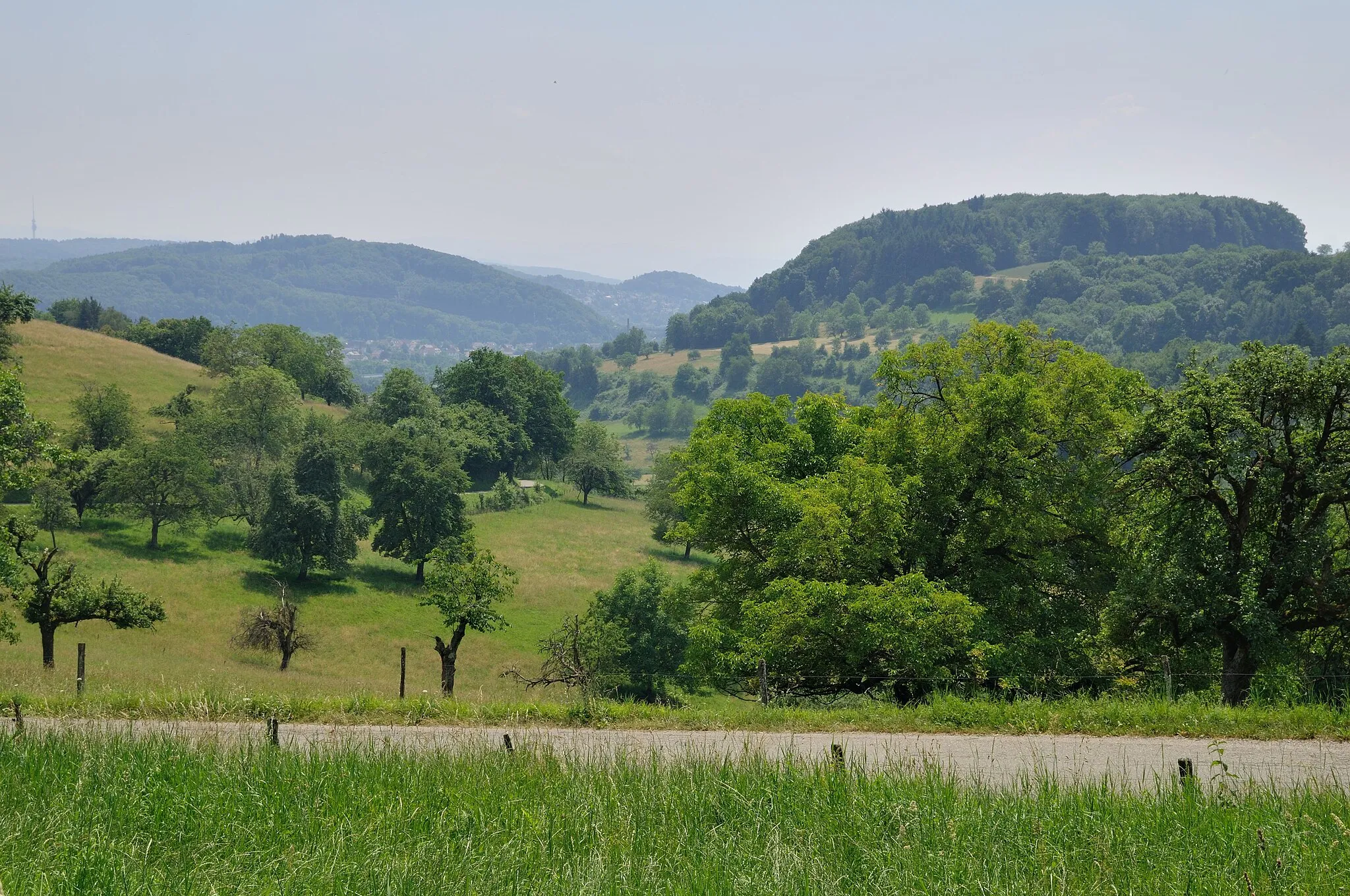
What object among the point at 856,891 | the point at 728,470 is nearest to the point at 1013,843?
the point at 856,891

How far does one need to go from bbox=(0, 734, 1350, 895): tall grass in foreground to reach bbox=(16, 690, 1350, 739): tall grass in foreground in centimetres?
459

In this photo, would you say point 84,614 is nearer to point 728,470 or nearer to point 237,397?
point 728,470

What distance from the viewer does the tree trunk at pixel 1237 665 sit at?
1895 cm

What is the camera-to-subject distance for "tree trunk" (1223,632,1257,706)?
62.2 ft

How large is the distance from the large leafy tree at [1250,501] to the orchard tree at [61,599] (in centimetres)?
3362

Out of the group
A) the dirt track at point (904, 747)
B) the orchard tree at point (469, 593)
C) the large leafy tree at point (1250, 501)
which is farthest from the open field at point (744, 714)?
the orchard tree at point (469, 593)

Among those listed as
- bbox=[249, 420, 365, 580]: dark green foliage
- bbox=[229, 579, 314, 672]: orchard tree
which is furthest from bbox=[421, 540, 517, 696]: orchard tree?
bbox=[249, 420, 365, 580]: dark green foliage

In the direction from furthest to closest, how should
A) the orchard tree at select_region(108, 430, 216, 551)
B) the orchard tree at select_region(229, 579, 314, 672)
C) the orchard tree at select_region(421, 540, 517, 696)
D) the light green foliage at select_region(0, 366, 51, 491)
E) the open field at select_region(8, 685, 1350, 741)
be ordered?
the orchard tree at select_region(108, 430, 216, 551) < the orchard tree at select_region(229, 579, 314, 672) < the orchard tree at select_region(421, 540, 517, 696) < the light green foliage at select_region(0, 366, 51, 491) < the open field at select_region(8, 685, 1350, 741)

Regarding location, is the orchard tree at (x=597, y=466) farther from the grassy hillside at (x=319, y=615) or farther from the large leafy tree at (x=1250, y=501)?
the large leafy tree at (x=1250, y=501)

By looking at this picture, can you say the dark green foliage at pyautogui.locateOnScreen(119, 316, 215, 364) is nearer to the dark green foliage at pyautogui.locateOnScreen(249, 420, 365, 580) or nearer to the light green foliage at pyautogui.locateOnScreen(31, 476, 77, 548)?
the light green foliage at pyautogui.locateOnScreen(31, 476, 77, 548)

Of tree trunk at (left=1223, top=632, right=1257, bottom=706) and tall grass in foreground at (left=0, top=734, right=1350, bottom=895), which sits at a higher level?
tall grass in foreground at (left=0, top=734, right=1350, bottom=895)

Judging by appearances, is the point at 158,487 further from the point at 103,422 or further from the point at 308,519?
the point at 103,422

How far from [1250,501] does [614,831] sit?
18369mm

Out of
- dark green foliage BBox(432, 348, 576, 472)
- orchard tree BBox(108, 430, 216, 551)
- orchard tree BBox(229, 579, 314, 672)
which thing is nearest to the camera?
orchard tree BBox(229, 579, 314, 672)
